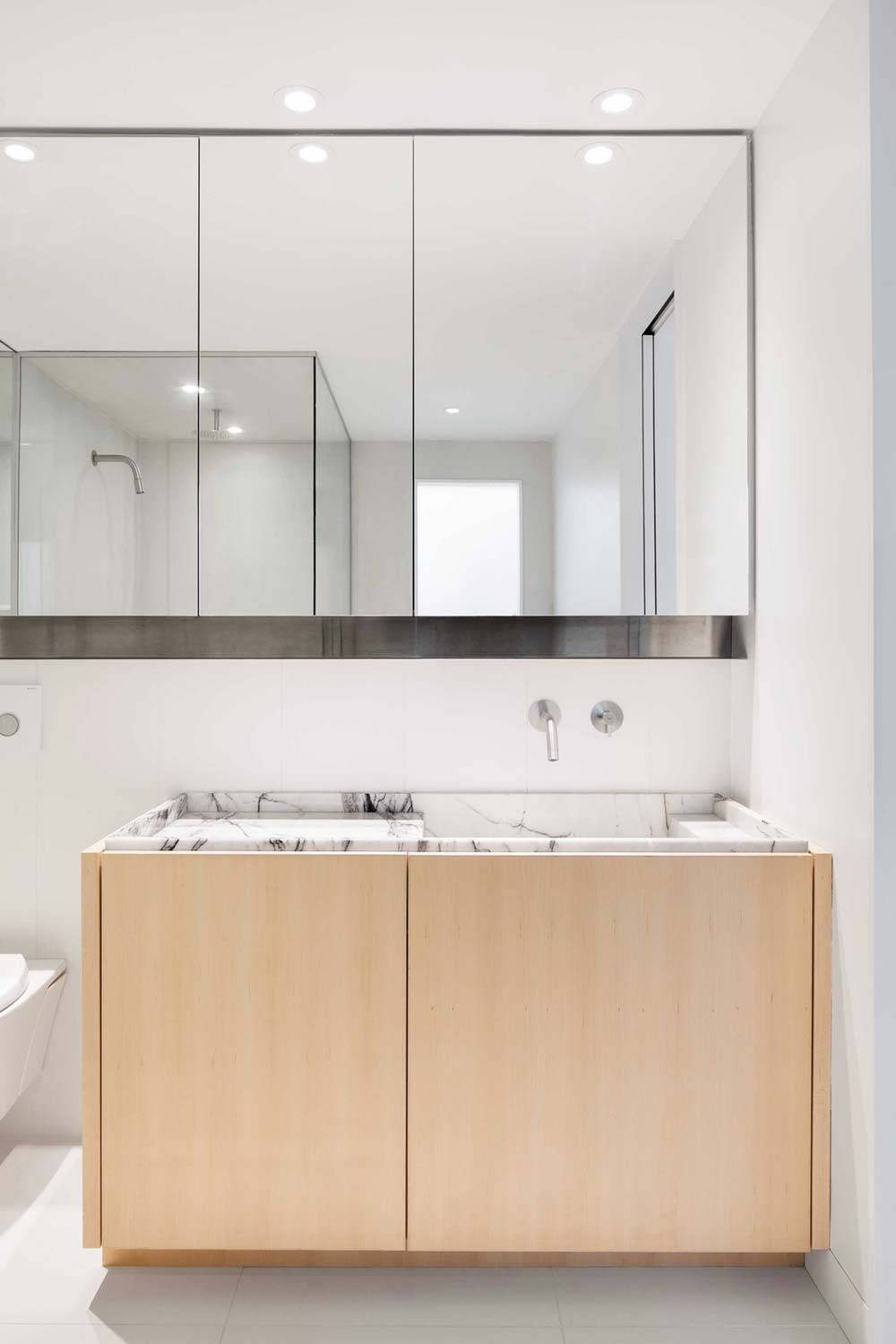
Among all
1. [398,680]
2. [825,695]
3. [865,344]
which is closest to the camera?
[865,344]

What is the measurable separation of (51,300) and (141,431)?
0.32m

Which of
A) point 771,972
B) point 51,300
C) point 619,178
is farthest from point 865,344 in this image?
point 51,300

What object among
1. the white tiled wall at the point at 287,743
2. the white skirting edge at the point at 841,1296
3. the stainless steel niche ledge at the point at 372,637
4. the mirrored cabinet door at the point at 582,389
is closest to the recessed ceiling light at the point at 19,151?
the mirrored cabinet door at the point at 582,389

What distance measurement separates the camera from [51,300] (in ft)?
6.07

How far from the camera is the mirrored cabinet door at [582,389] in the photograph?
184 centimetres

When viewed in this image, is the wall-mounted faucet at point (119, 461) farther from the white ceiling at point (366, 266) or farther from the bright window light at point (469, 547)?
the bright window light at point (469, 547)

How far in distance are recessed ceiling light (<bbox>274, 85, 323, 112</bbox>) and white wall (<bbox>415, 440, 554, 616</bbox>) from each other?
2.16ft

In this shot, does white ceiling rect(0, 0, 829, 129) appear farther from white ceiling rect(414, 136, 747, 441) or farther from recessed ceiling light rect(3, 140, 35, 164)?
white ceiling rect(414, 136, 747, 441)

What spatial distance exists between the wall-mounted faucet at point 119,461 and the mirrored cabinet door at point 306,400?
0.42 ft

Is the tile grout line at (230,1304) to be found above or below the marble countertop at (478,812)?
below

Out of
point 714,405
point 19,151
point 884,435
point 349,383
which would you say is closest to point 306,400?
point 349,383

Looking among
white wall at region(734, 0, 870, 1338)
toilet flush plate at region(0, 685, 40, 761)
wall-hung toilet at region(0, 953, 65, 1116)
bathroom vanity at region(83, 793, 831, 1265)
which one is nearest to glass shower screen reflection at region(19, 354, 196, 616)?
toilet flush plate at region(0, 685, 40, 761)

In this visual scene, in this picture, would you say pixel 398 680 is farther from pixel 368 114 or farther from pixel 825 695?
pixel 368 114

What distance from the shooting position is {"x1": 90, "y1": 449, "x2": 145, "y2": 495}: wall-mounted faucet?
1861 mm
